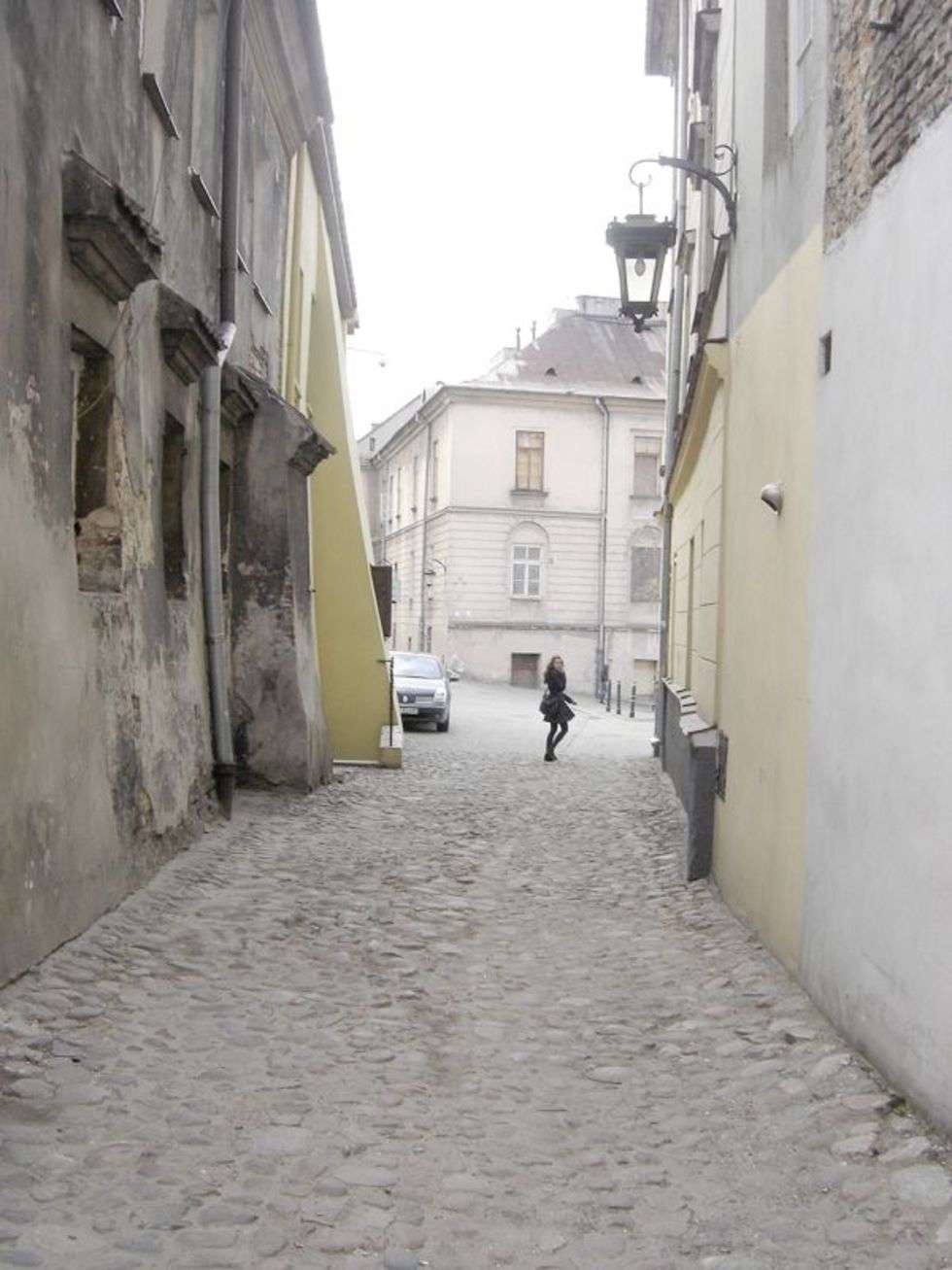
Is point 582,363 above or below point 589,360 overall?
below

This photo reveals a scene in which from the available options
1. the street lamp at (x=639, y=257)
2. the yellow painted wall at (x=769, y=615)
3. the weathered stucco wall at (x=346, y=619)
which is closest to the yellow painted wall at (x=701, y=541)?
the street lamp at (x=639, y=257)

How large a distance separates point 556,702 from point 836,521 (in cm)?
1415

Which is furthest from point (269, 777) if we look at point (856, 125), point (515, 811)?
point (856, 125)

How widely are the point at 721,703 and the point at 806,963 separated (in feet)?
11.1

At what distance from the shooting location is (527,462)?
151 ft

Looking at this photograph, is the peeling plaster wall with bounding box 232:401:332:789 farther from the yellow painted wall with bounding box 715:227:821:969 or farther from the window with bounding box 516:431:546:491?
the window with bounding box 516:431:546:491

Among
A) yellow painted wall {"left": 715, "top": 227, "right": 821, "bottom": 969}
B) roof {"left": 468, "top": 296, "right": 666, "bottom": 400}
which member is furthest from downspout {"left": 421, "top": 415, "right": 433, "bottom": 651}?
yellow painted wall {"left": 715, "top": 227, "right": 821, "bottom": 969}

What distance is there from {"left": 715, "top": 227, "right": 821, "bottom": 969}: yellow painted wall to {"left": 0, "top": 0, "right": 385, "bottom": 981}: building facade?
3.19m

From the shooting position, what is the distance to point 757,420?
7.80m

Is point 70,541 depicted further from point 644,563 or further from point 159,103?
point 644,563

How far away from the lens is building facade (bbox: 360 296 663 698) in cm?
4544

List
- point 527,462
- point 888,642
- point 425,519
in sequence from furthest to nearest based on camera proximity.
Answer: point 425,519 < point 527,462 < point 888,642

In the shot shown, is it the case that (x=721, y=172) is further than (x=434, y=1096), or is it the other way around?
(x=721, y=172)

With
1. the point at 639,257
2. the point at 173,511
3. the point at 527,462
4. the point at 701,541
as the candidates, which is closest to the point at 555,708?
the point at 701,541
